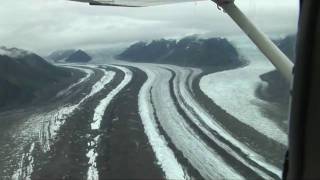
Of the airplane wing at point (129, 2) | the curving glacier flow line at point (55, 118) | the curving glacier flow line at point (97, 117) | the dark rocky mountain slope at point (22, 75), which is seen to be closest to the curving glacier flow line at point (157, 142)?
the curving glacier flow line at point (97, 117)

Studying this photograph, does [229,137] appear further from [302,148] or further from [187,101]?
[302,148]

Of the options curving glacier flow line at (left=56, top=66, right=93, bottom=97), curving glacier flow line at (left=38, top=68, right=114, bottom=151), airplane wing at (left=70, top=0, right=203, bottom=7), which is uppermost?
airplane wing at (left=70, top=0, right=203, bottom=7)

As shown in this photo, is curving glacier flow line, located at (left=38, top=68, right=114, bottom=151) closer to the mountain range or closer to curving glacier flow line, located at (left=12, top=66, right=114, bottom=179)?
curving glacier flow line, located at (left=12, top=66, right=114, bottom=179)

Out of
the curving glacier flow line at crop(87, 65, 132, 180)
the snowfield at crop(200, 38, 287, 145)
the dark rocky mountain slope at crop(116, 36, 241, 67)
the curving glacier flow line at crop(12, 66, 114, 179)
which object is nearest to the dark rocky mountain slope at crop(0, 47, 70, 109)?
the curving glacier flow line at crop(12, 66, 114, 179)

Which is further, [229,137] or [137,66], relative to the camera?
[137,66]

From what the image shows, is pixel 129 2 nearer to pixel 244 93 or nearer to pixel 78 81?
pixel 244 93

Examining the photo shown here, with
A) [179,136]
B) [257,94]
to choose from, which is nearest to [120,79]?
[257,94]
